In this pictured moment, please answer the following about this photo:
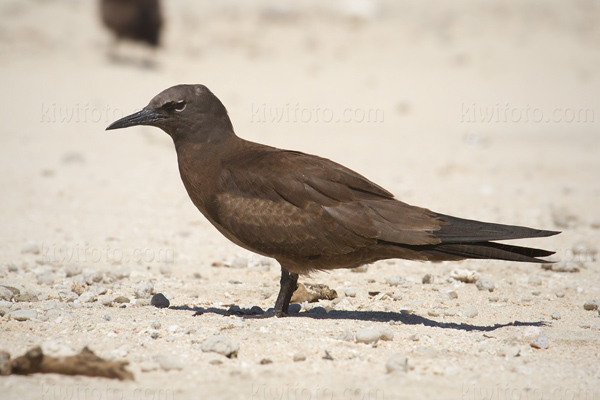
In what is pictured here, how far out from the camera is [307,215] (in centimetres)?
473

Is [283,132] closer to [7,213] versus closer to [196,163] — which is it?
[7,213]

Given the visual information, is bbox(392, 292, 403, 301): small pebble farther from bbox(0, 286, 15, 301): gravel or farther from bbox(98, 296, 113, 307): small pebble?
bbox(0, 286, 15, 301): gravel

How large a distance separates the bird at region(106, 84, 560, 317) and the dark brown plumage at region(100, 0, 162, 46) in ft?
40.1

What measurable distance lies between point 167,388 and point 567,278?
4.02 meters

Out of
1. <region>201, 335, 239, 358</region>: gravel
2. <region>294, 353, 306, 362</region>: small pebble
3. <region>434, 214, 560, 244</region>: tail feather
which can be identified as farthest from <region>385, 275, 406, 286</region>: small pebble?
<region>201, 335, 239, 358</region>: gravel

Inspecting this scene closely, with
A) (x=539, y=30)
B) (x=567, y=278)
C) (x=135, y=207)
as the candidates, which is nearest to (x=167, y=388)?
(x=567, y=278)

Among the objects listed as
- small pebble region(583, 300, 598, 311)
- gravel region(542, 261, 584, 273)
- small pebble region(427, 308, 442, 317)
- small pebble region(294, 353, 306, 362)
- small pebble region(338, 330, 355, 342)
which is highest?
gravel region(542, 261, 584, 273)

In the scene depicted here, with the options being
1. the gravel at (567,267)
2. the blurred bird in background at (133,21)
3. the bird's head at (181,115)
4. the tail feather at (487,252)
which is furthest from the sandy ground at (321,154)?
the bird's head at (181,115)

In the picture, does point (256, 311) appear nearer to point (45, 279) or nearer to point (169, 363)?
point (169, 363)

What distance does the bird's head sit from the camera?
16.6 feet

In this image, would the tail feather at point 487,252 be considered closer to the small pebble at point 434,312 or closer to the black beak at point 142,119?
the small pebble at point 434,312

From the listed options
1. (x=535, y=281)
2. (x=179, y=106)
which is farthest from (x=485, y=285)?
(x=179, y=106)

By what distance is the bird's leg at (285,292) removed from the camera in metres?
4.84

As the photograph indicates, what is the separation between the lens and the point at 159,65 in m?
17.1
